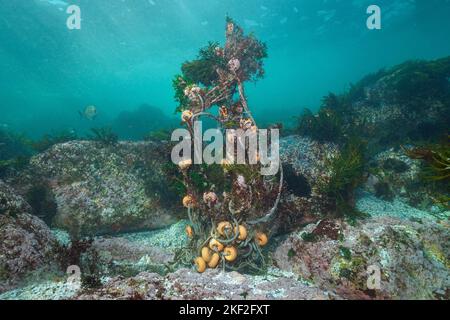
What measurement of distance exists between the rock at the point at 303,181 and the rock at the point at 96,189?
3406 mm

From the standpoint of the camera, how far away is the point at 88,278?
3.94m

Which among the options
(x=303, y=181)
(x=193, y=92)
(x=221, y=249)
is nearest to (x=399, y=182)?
(x=303, y=181)

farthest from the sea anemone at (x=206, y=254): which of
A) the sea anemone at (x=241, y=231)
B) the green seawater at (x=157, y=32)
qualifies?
the green seawater at (x=157, y=32)

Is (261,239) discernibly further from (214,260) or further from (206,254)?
(206,254)

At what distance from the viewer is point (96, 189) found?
767 centimetres

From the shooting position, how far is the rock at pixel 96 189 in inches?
282

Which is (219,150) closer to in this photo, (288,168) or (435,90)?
(288,168)

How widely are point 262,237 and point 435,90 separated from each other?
10510 mm

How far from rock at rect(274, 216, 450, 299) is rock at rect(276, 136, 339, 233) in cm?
38

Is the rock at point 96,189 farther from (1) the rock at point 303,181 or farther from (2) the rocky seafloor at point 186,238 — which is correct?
(1) the rock at point 303,181

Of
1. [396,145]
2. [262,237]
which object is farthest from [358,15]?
[262,237]

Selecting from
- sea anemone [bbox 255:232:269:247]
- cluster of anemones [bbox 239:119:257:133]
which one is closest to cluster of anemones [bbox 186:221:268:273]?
sea anemone [bbox 255:232:269:247]

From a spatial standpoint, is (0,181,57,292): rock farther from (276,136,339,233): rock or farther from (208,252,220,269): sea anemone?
(276,136,339,233): rock

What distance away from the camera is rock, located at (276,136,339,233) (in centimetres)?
614
